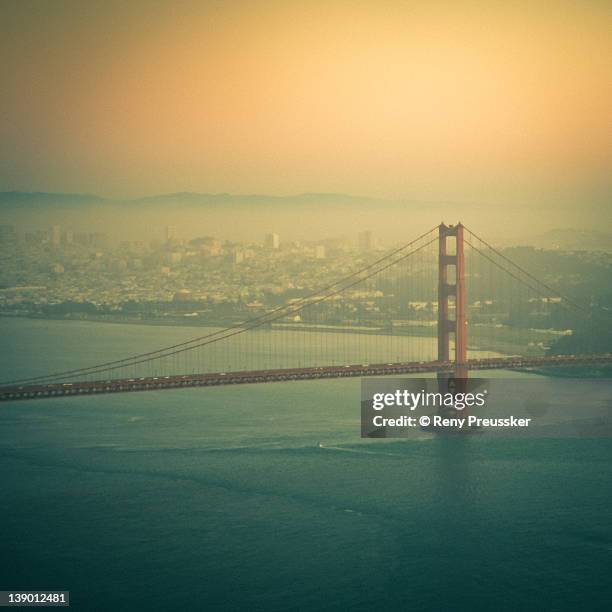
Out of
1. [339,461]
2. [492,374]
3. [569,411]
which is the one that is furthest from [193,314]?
[339,461]

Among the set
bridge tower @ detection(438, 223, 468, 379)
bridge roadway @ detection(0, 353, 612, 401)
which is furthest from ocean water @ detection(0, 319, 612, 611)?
bridge tower @ detection(438, 223, 468, 379)

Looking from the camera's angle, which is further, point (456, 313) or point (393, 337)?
point (393, 337)

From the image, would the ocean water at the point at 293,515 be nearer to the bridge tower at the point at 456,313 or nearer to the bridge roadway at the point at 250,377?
the bridge roadway at the point at 250,377

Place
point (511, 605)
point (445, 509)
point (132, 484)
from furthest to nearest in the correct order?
1. point (132, 484)
2. point (445, 509)
3. point (511, 605)

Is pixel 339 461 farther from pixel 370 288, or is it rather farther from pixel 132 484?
pixel 370 288

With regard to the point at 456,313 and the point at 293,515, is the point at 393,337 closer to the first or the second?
the point at 456,313

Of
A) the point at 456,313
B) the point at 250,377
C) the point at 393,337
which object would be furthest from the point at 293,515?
the point at 393,337

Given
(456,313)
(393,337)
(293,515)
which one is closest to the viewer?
(293,515)
